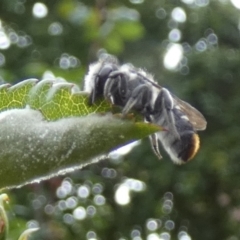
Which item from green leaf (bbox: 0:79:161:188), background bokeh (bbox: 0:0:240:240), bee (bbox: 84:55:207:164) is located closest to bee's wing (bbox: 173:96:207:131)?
bee (bbox: 84:55:207:164)

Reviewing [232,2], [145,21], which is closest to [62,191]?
[145,21]

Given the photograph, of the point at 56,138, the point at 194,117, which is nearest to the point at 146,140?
the point at 194,117

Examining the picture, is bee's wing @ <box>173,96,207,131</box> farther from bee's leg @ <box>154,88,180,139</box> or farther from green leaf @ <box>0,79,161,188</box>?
green leaf @ <box>0,79,161,188</box>

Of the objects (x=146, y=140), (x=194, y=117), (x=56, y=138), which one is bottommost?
(x=146, y=140)

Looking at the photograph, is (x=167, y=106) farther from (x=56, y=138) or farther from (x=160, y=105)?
(x=56, y=138)

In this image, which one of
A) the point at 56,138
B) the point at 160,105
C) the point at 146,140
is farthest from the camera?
the point at 146,140

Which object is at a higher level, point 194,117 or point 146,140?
point 194,117

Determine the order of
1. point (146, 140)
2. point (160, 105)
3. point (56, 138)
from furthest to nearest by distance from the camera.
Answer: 1. point (146, 140)
2. point (160, 105)
3. point (56, 138)

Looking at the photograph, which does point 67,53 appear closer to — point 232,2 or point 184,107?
point 232,2

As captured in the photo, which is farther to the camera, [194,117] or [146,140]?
[146,140]
